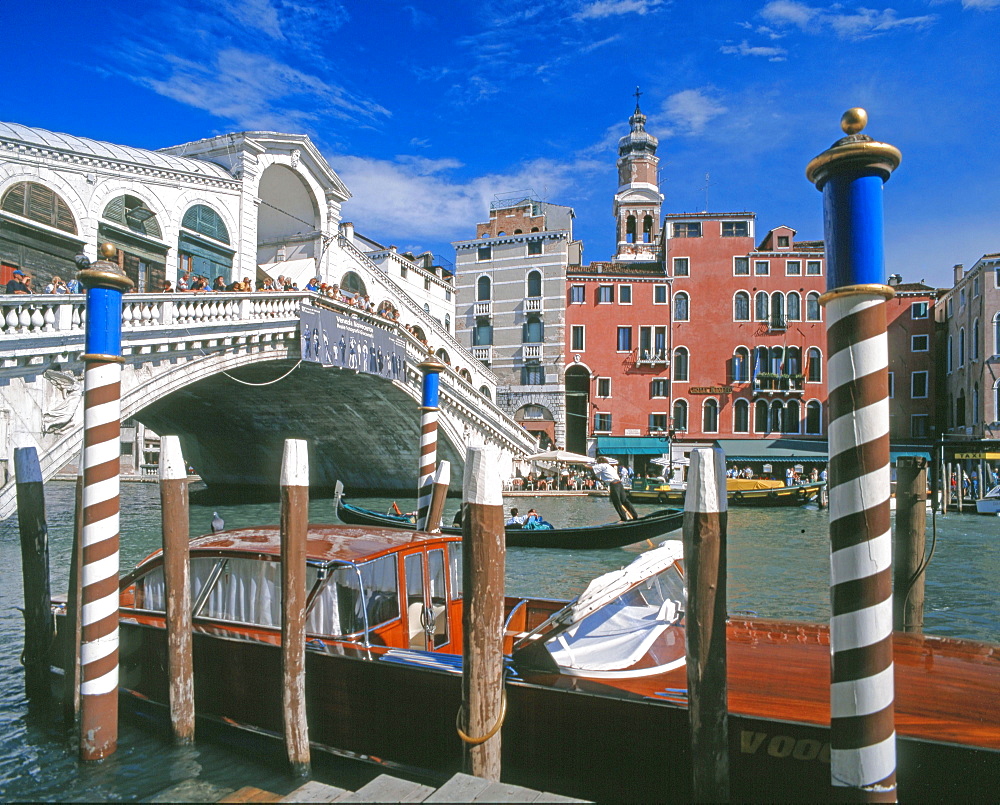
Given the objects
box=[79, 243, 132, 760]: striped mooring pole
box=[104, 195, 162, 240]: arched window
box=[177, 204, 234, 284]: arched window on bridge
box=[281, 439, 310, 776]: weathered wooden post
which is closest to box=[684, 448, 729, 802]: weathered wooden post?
box=[281, 439, 310, 776]: weathered wooden post

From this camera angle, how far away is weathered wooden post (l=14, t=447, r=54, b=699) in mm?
4617

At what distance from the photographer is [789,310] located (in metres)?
26.6

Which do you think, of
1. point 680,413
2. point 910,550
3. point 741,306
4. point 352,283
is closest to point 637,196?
point 741,306

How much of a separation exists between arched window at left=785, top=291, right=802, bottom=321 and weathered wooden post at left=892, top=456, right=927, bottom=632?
2363 centimetres

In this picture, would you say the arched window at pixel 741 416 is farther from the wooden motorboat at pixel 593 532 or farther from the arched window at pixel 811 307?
the wooden motorboat at pixel 593 532

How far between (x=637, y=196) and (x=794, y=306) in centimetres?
945

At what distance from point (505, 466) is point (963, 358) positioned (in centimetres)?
1575

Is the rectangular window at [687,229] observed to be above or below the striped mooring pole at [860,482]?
above

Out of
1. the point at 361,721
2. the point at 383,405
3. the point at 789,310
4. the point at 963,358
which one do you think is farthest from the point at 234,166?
the point at 963,358

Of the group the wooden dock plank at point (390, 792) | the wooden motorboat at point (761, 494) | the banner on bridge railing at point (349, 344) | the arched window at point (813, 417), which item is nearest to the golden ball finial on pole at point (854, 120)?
the wooden dock plank at point (390, 792)

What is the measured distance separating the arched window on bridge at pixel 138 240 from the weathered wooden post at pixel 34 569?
9349mm

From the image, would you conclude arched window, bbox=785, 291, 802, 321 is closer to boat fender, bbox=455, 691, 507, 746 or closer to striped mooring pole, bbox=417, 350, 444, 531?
striped mooring pole, bbox=417, 350, 444, 531

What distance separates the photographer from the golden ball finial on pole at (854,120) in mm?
2197

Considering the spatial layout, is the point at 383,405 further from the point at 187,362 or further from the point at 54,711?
the point at 54,711
